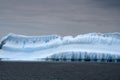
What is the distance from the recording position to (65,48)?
142m

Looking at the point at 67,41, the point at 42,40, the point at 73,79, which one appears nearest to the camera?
the point at 73,79

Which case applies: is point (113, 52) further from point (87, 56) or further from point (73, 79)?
point (73, 79)

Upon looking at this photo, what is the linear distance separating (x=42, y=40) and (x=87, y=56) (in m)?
25.0

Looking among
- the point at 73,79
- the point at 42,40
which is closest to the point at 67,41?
the point at 42,40

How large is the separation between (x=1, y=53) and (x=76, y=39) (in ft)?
118

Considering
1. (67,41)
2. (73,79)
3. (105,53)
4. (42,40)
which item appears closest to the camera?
(73,79)

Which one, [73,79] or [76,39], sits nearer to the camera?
[73,79]

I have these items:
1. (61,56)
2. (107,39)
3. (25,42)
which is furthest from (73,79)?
(25,42)

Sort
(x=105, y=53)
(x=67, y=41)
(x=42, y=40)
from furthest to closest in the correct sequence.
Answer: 1. (x=42, y=40)
2. (x=67, y=41)
3. (x=105, y=53)

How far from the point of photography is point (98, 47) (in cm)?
14338

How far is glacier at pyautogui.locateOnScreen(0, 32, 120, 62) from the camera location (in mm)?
136875

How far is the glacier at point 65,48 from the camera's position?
137 metres

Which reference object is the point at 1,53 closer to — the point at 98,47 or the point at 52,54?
the point at 52,54

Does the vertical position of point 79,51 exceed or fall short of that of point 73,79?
it exceeds it
